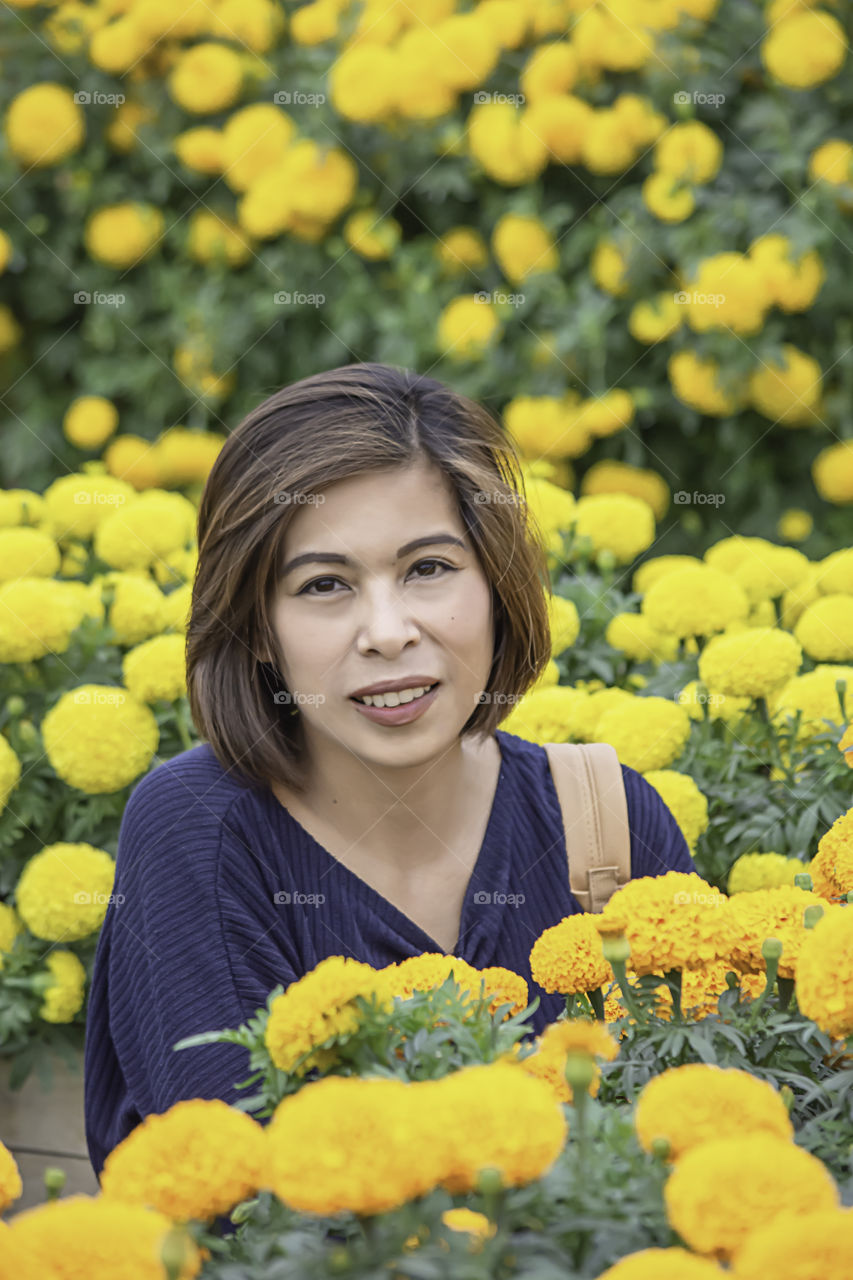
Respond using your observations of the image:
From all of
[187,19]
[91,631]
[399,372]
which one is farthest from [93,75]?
[399,372]

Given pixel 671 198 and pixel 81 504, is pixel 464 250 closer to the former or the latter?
pixel 671 198

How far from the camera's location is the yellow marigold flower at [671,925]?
1.10 metres

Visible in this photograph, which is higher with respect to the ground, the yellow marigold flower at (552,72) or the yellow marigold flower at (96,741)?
the yellow marigold flower at (552,72)

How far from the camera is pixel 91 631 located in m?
2.51

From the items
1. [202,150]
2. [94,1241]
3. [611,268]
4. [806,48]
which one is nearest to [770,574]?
[611,268]

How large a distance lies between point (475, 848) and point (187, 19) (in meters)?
3.09

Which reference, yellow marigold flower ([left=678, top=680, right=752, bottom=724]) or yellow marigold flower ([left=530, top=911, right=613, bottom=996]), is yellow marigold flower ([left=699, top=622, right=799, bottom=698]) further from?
yellow marigold flower ([left=530, top=911, right=613, bottom=996])

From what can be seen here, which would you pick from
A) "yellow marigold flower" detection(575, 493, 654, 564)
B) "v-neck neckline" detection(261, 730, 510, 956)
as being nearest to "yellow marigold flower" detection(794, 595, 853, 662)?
"yellow marigold flower" detection(575, 493, 654, 564)

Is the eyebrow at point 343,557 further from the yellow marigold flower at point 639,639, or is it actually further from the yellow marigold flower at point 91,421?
the yellow marigold flower at point 91,421

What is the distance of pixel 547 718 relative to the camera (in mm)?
2299

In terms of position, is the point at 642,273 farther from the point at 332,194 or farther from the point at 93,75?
the point at 93,75

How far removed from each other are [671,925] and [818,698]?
108cm

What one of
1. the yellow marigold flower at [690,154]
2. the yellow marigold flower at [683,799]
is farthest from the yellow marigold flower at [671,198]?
the yellow marigold flower at [683,799]

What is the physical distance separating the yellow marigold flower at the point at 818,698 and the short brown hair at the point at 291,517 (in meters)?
0.45
